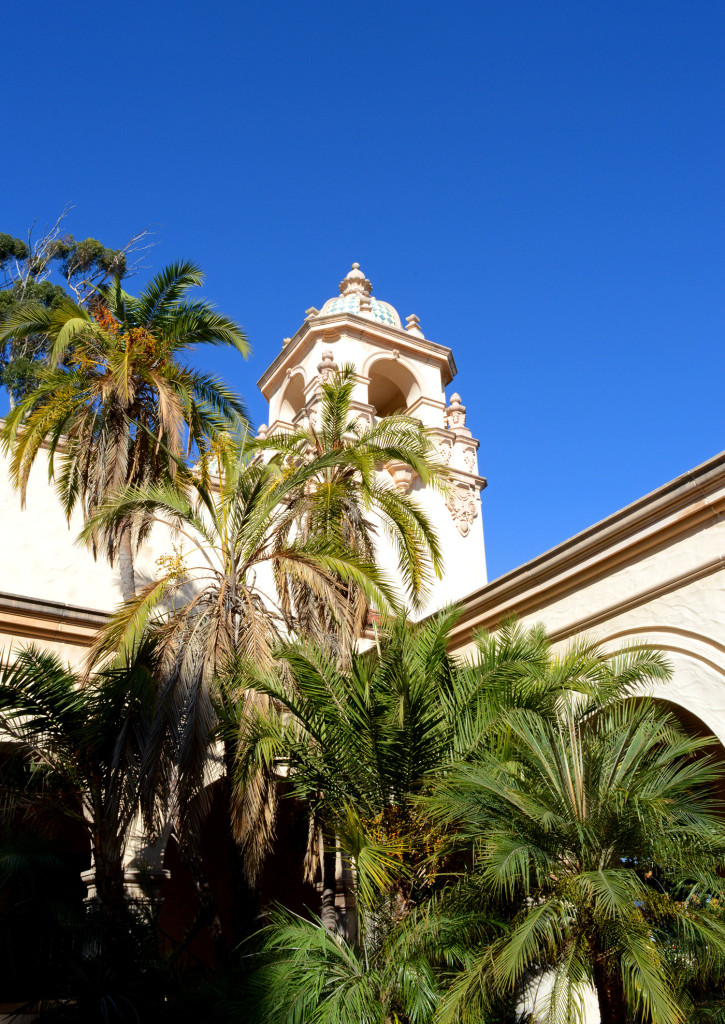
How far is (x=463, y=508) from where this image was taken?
2077cm

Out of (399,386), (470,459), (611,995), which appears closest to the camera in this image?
(611,995)

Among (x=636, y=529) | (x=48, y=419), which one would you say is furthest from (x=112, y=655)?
(x=636, y=529)

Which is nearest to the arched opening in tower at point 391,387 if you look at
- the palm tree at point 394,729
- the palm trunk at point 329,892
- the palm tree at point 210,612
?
the palm tree at point 210,612

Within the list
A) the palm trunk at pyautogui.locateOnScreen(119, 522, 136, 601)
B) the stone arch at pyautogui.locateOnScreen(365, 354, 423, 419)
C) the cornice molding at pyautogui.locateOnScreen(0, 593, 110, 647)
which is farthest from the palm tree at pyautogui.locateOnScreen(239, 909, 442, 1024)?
the stone arch at pyautogui.locateOnScreen(365, 354, 423, 419)

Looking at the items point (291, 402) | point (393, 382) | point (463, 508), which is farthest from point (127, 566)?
point (393, 382)

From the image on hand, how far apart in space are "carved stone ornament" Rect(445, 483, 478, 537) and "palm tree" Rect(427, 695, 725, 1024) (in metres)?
13.9

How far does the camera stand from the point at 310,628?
37.7ft

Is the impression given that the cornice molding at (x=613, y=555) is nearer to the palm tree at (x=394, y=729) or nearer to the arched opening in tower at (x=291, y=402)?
the palm tree at (x=394, y=729)

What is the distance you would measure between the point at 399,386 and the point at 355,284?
2919 mm

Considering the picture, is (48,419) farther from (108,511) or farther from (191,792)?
(191,792)

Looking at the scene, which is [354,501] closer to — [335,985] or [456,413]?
[335,985]

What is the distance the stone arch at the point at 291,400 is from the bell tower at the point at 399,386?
0.02 meters

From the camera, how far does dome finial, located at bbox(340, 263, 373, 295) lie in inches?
893

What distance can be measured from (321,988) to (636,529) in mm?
5535
